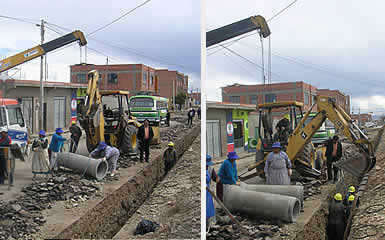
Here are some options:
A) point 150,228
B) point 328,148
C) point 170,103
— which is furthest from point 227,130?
point 328,148

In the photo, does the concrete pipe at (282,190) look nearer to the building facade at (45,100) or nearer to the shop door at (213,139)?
the shop door at (213,139)

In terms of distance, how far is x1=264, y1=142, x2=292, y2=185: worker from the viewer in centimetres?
276

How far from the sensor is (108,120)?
3.21 m

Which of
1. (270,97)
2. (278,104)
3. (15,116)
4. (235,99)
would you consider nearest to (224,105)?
(235,99)

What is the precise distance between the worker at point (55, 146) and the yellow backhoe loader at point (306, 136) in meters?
1.68

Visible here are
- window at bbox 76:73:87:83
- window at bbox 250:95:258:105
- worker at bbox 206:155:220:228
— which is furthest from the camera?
window at bbox 250:95:258:105

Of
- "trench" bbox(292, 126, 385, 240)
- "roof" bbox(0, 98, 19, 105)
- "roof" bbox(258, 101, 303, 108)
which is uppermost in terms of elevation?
"roof" bbox(258, 101, 303, 108)

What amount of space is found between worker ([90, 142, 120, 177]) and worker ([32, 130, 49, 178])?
0.72m

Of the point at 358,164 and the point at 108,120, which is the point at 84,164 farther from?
the point at 358,164

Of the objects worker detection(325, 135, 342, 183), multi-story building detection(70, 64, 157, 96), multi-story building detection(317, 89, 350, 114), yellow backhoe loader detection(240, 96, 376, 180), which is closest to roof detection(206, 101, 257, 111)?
yellow backhoe loader detection(240, 96, 376, 180)

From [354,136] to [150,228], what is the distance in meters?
2.48

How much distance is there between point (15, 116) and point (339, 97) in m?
3.10

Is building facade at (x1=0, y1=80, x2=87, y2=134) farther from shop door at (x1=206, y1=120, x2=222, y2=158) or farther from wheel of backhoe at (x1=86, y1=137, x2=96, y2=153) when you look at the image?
shop door at (x1=206, y1=120, x2=222, y2=158)

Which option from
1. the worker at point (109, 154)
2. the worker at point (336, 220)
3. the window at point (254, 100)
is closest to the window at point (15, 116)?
the worker at point (109, 154)
